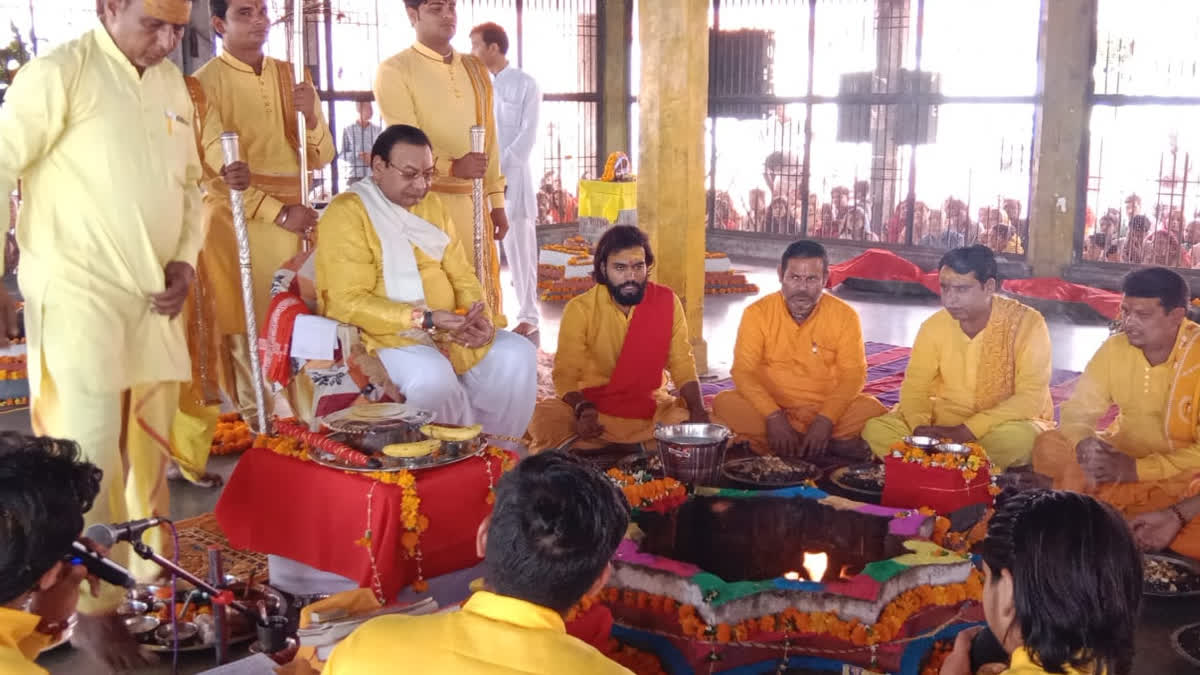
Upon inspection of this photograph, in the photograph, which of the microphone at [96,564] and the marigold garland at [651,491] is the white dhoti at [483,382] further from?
the microphone at [96,564]

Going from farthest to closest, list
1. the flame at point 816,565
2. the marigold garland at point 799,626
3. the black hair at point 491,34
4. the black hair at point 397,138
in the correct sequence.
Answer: the black hair at point 491,34
the black hair at point 397,138
the flame at point 816,565
the marigold garland at point 799,626

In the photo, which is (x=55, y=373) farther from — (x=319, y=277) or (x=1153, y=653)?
(x=1153, y=653)

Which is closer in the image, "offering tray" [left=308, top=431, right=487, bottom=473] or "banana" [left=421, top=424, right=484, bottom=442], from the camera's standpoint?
"offering tray" [left=308, top=431, right=487, bottom=473]

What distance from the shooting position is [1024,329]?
17.3 feet

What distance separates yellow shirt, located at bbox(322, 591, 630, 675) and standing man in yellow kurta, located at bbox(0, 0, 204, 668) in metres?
2.20

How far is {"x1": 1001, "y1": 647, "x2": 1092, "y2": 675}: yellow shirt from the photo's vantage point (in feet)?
6.69

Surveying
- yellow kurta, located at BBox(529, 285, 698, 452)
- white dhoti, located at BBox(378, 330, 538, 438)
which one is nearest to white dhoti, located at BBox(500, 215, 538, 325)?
yellow kurta, located at BBox(529, 285, 698, 452)

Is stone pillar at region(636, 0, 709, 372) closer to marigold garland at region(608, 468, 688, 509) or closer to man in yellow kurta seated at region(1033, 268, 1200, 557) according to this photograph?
man in yellow kurta seated at region(1033, 268, 1200, 557)

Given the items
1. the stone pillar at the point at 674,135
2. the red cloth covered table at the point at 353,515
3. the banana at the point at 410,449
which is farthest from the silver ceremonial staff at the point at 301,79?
the stone pillar at the point at 674,135

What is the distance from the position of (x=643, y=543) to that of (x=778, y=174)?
11.3 meters

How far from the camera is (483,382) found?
5.12 metres

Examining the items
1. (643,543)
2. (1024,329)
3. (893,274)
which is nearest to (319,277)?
(643,543)

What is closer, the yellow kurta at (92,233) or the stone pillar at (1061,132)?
the yellow kurta at (92,233)

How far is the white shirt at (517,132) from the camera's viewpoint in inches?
384
